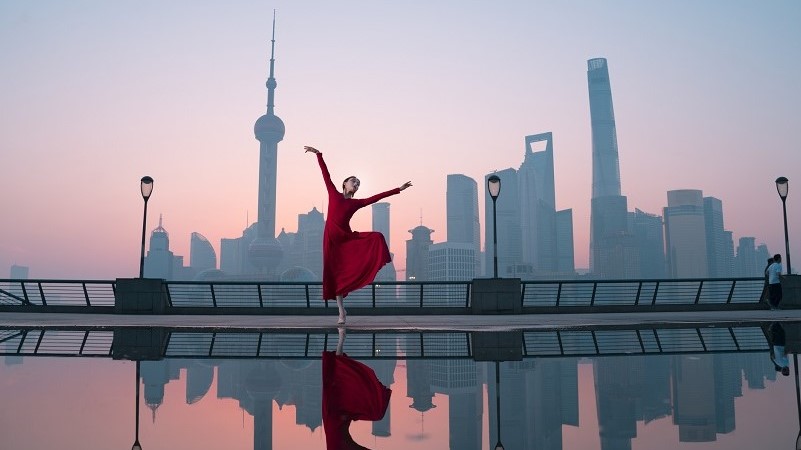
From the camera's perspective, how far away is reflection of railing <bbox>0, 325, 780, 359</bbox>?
6.88 metres

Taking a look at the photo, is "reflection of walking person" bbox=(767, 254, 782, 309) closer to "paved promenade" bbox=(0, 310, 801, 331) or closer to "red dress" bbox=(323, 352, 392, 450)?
"paved promenade" bbox=(0, 310, 801, 331)

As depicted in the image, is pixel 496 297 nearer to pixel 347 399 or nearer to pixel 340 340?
pixel 340 340

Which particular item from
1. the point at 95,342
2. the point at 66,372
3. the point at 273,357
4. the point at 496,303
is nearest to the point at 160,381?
the point at 66,372

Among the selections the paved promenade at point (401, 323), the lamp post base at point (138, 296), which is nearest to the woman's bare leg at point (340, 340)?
the paved promenade at point (401, 323)

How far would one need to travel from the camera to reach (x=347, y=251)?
10.7 m

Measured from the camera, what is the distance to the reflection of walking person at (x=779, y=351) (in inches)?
215

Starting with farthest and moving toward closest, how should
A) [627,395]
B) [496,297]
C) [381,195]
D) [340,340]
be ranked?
[496,297] < [381,195] < [340,340] < [627,395]

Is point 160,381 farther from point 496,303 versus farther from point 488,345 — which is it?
point 496,303

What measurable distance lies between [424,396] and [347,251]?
260 inches

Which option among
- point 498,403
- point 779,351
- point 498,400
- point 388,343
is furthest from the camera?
point 388,343

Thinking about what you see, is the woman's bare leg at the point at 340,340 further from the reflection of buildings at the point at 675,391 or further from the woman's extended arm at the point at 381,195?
the reflection of buildings at the point at 675,391

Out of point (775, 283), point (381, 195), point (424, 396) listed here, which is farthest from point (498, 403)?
point (775, 283)

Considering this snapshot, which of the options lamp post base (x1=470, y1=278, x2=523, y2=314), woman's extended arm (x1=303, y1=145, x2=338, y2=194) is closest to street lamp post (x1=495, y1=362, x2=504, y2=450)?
woman's extended arm (x1=303, y1=145, x2=338, y2=194)

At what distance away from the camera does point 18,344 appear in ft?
26.6
